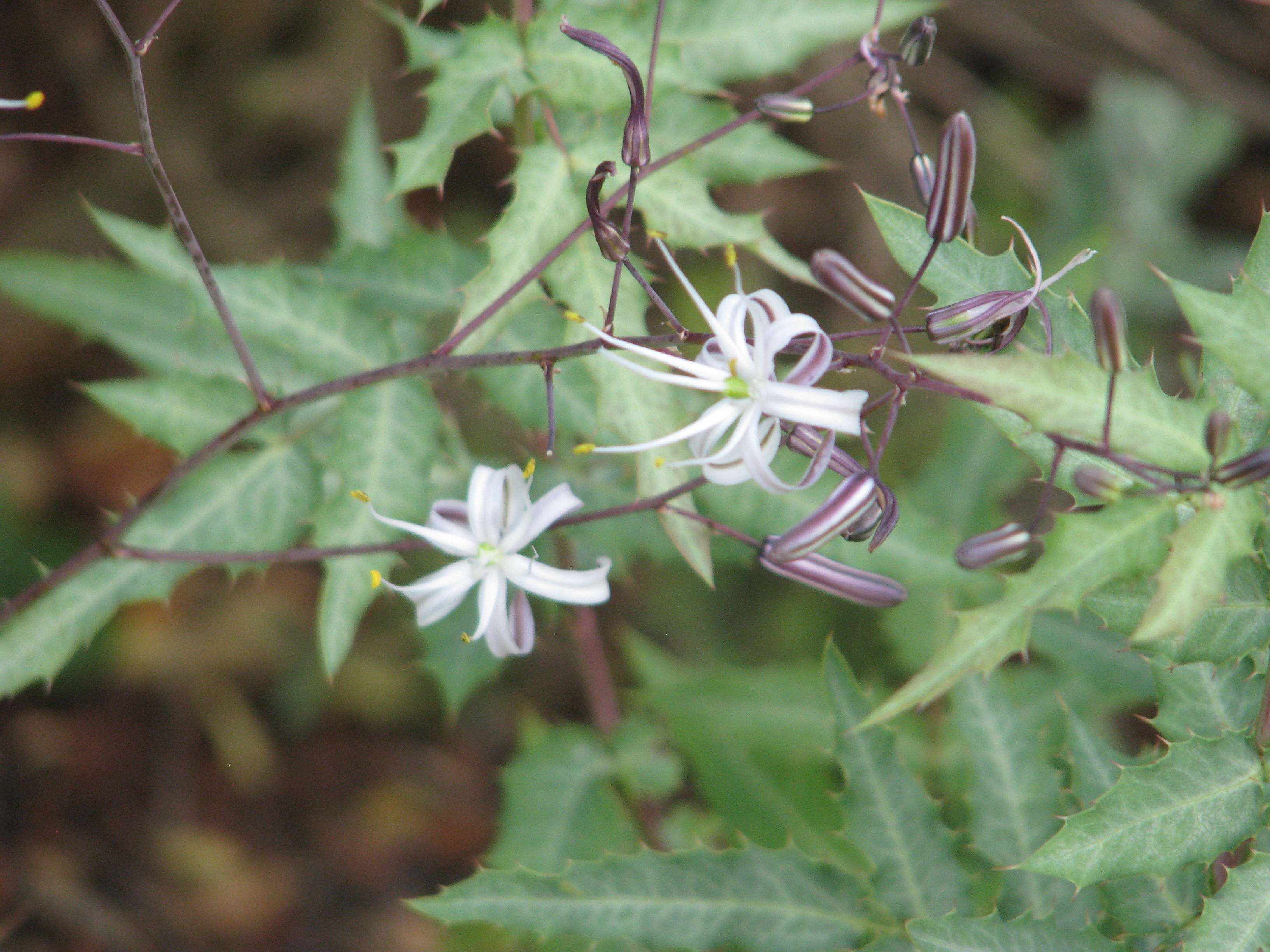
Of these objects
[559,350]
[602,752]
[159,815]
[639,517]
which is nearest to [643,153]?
[559,350]

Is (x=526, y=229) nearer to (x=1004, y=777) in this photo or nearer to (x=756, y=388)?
(x=756, y=388)

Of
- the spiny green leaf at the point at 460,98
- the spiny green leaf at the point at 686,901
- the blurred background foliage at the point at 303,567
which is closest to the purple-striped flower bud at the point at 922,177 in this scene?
the spiny green leaf at the point at 460,98

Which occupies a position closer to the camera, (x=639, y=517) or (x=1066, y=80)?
(x=639, y=517)

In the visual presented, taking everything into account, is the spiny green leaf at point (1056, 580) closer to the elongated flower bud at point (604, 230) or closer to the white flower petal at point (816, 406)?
the white flower petal at point (816, 406)

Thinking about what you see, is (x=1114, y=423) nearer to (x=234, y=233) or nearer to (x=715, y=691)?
(x=715, y=691)

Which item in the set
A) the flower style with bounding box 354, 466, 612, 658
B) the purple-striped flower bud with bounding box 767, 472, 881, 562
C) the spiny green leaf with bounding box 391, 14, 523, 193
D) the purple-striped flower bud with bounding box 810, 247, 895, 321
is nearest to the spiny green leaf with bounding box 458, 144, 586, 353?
the spiny green leaf with bounding box 391, 14, 523, 193

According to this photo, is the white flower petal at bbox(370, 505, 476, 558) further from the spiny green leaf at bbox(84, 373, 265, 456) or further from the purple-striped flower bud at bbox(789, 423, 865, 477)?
the spiny green leaf at bbox(84, 373, 265, 456)
